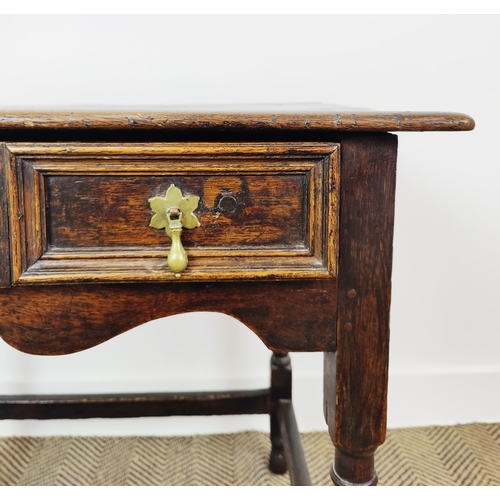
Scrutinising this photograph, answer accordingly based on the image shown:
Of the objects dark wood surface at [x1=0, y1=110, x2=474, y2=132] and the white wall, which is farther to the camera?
the white wall

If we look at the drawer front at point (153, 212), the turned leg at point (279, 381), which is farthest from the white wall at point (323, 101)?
the drawer front at point (153, 212)

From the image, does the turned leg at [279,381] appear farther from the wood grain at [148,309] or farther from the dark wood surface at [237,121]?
the dark wood surface at [237,121]

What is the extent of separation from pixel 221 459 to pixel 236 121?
0.84m

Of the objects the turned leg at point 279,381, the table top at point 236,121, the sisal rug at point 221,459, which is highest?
the table top at point 236,121

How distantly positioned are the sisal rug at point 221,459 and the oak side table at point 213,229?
0.59 meters

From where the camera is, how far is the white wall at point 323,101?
1.07 metres

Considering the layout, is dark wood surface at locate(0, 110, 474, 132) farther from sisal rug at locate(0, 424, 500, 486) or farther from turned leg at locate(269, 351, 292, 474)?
sisal rug at locate(0, 424, 500, 486)

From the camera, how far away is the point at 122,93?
1.08 meters

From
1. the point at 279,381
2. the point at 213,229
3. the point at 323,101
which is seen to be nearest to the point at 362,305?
the point at 213,229

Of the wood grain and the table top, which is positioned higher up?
the table top

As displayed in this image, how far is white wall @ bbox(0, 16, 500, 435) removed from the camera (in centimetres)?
107

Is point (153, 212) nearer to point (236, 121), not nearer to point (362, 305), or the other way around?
point (236, 121)

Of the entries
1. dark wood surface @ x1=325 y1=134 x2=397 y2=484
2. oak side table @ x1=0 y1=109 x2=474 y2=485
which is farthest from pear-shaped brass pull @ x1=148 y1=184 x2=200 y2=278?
dark wood surface @ x1=325 y1=134 x2=397 y2=484

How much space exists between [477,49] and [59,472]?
3.75 feet
